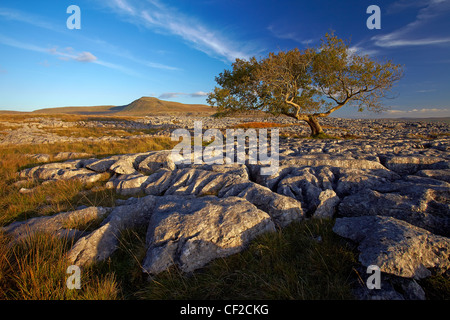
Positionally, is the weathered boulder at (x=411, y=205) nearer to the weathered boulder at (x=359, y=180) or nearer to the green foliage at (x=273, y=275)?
the weathered boulder at (x=359, y=180)

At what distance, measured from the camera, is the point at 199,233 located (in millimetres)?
3580

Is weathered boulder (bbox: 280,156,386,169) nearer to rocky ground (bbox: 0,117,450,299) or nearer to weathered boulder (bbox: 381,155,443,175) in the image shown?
rocky ground (bbox: 0,117,450,299)

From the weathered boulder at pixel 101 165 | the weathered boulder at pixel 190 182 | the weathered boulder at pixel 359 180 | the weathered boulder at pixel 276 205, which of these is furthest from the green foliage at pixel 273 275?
the weathered boulder at pixel 101 165

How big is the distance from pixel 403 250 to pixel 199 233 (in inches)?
123

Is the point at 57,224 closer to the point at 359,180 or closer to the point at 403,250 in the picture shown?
the point at 403,250

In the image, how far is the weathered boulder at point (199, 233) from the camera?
333 cm

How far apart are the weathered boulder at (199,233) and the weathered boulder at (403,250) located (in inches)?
64.5

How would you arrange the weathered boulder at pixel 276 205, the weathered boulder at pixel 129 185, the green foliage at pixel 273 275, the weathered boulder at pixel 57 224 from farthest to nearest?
the weathered boulder at pixel 129 185, the weathered boulder at pixel 276 205, the weathered boulder at pixel 57 224, the green foliage at pixel 273 275

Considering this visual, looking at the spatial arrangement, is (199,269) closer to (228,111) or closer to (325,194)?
(325,194)

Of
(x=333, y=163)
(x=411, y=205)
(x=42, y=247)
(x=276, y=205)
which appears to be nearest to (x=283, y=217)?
(x=276, y=205)

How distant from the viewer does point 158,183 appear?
7.14m
